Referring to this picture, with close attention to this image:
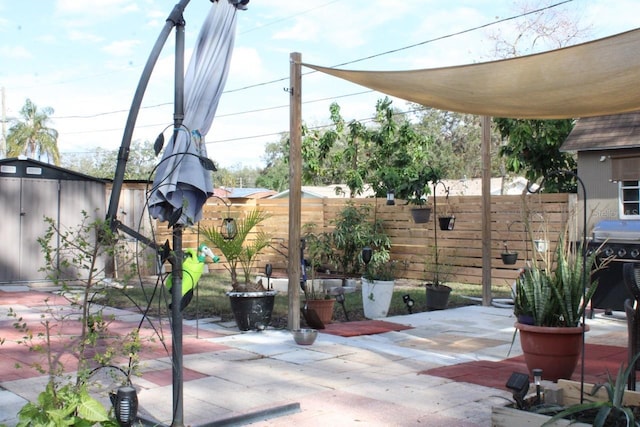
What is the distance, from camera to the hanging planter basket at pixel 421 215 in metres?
11.3

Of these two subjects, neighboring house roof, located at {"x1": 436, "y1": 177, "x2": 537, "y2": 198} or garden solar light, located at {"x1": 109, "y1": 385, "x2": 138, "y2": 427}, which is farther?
neighboring house roof, located at {"x1": 436, "y1": 177, "x2": 537, "y2": 198}

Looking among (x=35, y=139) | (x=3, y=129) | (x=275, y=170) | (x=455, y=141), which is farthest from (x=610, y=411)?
(x=275, y=170)

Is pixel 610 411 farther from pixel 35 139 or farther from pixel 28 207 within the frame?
pixel 35 139

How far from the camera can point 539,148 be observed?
42.2ft

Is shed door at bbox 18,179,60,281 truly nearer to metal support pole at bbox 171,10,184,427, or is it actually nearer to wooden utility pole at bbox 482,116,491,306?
wooden utility pole at bbox 482,116,491,306

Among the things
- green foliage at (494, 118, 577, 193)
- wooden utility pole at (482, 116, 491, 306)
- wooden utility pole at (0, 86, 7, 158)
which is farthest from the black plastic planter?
wooden utility pole at (0, 86, 7, 158)

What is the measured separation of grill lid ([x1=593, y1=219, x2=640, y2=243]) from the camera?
7.28 meters

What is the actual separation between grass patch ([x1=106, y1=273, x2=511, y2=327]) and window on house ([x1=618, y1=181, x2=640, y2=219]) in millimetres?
2412

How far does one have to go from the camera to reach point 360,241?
1158 centimetres

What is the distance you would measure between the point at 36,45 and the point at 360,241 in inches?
546

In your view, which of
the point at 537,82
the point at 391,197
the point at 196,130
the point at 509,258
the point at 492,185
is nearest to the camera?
the point at 196,130

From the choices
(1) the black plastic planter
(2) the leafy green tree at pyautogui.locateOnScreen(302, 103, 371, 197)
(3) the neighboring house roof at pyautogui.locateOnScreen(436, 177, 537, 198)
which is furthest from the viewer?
(3) the neighboring house roof at pyautogui.locateOnScreen(436, 177, 537, 198)

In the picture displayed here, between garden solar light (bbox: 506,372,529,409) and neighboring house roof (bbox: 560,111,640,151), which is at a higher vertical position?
neighboring house roof (bbox: 560,111,640,151)

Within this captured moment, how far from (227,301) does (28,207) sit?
171 inches
